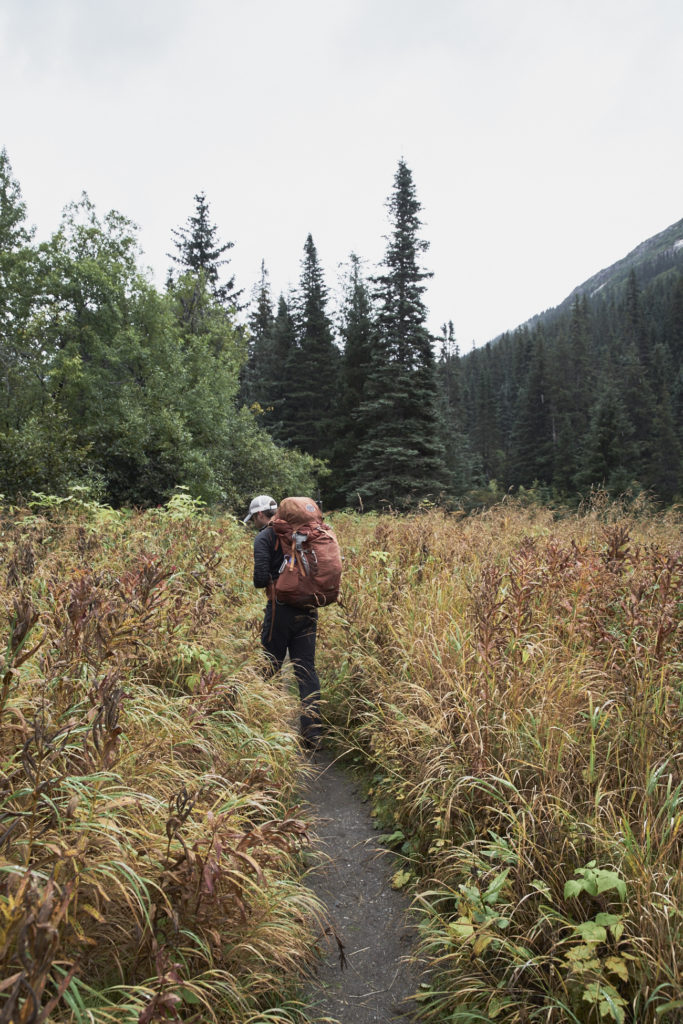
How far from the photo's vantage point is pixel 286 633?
475 centimetres

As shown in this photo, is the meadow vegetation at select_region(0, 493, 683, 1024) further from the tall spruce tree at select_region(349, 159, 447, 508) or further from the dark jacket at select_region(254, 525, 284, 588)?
the tall spruce tree at select_region(349, 159, 447, 508)

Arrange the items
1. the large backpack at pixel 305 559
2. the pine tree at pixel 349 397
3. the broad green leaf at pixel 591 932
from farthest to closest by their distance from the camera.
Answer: the pine tree at pixel 349 397 → the large backpack at pixel 305 559 → the broad green leaf at pixel 591 932

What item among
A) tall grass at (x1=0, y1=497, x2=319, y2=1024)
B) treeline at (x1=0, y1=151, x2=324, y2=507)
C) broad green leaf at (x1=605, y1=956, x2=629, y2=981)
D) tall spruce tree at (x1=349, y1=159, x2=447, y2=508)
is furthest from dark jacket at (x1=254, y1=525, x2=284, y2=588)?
tall spruce tree at (x1=349, y1=159, x2=447, y2=508)

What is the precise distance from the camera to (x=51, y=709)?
2.55 meters

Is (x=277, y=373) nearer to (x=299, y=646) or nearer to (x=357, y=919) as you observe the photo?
(x=299, y=646)

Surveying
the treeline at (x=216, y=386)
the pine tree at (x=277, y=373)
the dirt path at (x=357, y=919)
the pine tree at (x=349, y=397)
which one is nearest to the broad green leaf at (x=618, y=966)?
the dirt path at (x=357, y=919)

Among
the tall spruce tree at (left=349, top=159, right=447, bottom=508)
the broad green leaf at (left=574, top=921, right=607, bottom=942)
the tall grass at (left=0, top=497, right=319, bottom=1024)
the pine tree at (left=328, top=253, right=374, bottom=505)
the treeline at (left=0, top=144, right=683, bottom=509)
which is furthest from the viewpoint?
the pine tree at (left=328, top=253, right=374, bottom=505)

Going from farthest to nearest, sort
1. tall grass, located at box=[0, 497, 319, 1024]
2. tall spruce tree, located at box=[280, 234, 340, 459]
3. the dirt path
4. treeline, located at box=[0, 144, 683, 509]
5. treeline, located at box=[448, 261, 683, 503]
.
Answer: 1. treeline, located at box=[448, 261, 683, 503]
2. tall spruce tree, located at box=[280, 234, 340, 459]
3. treeline, located at box=[0, 144, 683, 509]
4. the dirt path
5. tall grass, located at box=[0, 497, 319, 1024]

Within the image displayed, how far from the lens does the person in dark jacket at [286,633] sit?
4.68m

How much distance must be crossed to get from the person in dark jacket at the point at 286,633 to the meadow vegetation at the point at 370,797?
0.22 metres

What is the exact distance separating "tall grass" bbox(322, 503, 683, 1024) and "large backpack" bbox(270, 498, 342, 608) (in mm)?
806

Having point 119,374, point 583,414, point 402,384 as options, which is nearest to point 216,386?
point 119,374

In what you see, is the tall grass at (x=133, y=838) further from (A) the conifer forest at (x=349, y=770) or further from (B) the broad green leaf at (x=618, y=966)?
(B) the broad green leaf at (x=618, y=966)

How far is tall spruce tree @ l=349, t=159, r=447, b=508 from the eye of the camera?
23547 mm
